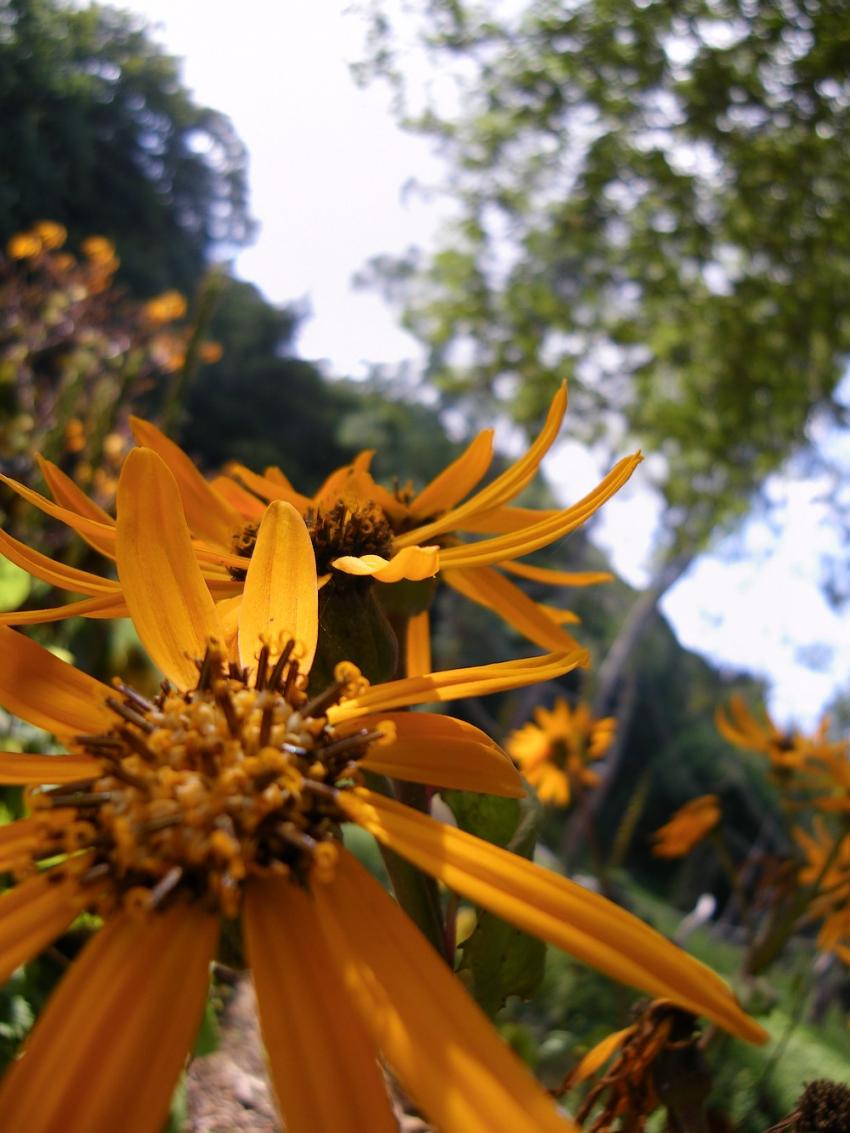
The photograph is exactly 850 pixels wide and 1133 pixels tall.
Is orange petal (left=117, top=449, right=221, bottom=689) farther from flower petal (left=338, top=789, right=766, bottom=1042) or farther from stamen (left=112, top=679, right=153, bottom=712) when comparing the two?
flower petal (left=338, top=789, right=766, bottom=1042)

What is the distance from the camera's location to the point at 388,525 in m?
0.63

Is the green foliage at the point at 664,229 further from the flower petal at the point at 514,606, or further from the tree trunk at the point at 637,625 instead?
the flower petal at the point at 514,606

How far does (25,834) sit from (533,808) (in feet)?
0.94

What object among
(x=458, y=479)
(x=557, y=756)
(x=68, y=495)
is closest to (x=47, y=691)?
(x=68, y=495)

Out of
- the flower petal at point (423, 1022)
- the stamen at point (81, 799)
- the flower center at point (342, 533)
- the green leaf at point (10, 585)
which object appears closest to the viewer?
the flower petal at point (423, 1022)

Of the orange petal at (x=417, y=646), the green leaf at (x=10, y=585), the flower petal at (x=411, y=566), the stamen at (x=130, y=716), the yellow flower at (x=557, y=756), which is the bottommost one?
the yellow flower at (x=557, y=756)

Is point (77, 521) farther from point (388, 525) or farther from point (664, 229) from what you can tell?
point (664, 229)

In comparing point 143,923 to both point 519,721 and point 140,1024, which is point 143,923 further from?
point 519,721

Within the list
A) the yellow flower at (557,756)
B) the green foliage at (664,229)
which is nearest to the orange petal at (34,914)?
the yellow flower at (557,756)

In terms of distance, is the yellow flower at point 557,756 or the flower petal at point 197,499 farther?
the yellow flower at point 557,756

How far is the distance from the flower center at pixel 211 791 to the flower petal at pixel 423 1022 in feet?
0.07

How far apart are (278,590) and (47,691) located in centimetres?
13

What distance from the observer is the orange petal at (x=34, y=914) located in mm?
320

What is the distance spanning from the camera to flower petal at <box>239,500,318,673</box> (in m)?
0.45
